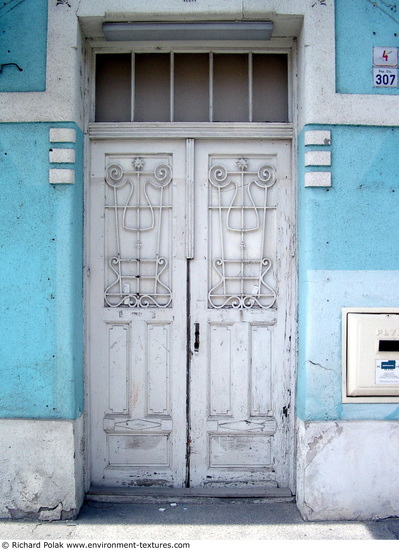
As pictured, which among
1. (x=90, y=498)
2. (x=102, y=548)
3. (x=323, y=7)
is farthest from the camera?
(x=90, y=498)

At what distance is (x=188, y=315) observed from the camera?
12.1ft

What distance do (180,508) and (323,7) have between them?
3.67 metres

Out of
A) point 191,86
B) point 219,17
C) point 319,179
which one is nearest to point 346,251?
point 319,179

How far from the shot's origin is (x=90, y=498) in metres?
3.58

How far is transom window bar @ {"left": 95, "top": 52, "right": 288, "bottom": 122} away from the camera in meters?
3.71

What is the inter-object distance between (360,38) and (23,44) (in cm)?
236

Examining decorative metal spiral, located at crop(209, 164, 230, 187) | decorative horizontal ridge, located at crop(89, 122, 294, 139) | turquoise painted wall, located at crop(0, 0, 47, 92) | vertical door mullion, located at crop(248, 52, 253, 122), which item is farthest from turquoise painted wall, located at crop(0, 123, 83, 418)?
vertical door mullion, located at crop(248, 52, 253, 122)

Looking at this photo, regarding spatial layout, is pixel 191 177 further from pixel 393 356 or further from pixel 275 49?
pixel 393 356

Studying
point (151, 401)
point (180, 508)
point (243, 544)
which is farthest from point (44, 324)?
point (243, 544)

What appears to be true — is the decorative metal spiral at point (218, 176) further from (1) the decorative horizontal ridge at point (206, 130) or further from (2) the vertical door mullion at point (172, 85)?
(2) the vertical door mullion at point (172, 85)

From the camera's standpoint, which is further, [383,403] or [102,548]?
[383,403]

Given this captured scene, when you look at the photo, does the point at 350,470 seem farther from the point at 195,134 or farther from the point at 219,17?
the point at 219,17

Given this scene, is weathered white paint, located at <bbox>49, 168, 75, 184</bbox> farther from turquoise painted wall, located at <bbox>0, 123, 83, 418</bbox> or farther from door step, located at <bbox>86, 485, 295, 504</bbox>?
door step, located at <bbox>86, 485, 295, 504</bbox>

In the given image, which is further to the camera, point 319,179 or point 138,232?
point 138,232
